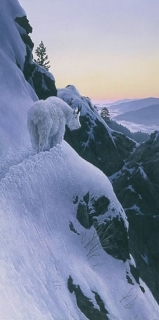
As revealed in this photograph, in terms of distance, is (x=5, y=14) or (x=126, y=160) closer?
(x=5, y=14)

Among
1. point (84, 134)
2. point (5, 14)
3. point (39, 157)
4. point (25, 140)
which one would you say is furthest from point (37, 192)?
point (84, 134)

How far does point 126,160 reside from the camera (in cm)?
5106

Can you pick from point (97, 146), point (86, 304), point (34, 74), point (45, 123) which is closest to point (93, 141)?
point (97, 146)

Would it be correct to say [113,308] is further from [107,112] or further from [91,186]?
[107,112]

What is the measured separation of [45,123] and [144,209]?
26.3 meters

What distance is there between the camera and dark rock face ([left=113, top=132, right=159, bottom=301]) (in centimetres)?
3459

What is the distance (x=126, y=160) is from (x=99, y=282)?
37.5 m

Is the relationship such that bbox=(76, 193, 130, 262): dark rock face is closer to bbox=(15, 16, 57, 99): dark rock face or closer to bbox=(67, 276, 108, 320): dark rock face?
bbox=(67, 276, 108, 320): dark rock face

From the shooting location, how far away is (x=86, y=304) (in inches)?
502

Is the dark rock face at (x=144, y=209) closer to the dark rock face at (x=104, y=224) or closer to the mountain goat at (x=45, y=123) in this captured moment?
the dark rock face at (x=104, y=224)

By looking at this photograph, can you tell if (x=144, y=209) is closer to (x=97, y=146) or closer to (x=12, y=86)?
(x=97, y=146)

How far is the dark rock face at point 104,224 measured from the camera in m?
16.6

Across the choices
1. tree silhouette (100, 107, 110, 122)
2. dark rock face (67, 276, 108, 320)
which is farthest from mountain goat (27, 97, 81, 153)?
tree silhouette (100, 107, 110, 122)

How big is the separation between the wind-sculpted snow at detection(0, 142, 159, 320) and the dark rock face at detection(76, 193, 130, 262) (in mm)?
286
